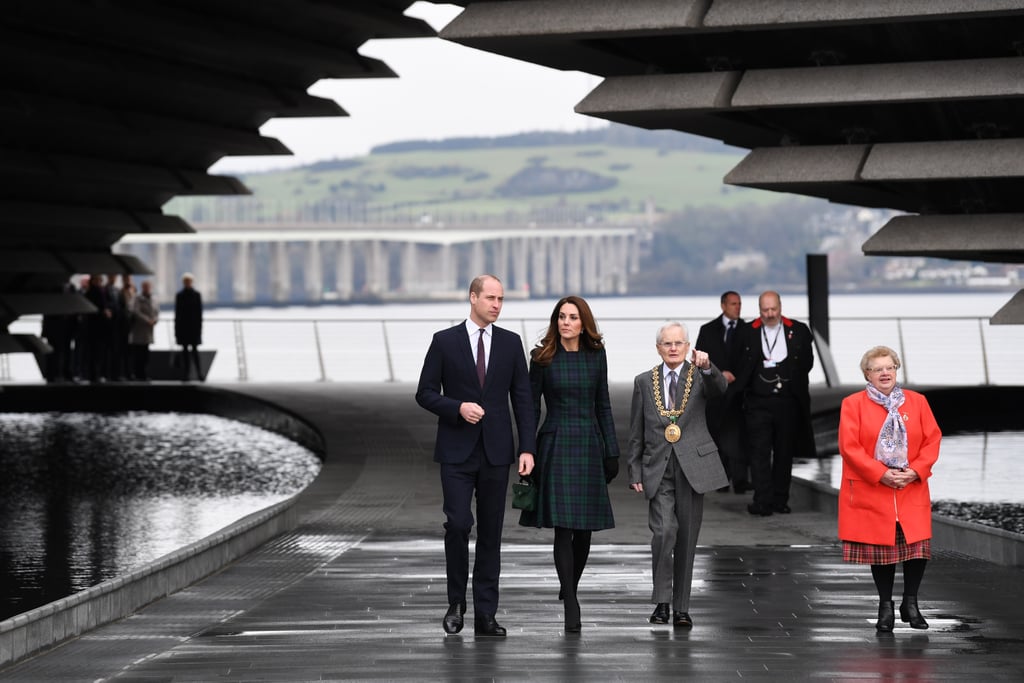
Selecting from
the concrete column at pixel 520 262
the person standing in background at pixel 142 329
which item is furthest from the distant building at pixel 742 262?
the person standing in background at pixel 142 329

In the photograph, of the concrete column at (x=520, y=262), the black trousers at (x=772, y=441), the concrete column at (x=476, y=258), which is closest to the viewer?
the black trousers at (x=772, y=441)

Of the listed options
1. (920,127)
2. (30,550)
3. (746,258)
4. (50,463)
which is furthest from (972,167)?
(746,258)

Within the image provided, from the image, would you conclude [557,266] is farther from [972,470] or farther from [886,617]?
[886,617]

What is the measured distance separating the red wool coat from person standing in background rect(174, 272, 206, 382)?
18.1m

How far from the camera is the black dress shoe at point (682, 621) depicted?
24.7 ft

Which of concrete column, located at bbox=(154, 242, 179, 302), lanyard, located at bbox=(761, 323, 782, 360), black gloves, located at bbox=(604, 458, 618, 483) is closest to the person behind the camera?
black gloves, located at bbox=(604, 458, 618, 483)

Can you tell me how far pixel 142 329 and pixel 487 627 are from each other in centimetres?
1872

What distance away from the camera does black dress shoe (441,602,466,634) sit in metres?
7.36

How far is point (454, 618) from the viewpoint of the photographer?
7.38 m

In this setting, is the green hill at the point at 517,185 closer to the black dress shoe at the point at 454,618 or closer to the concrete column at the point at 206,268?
the concrete column at the point at 206,268

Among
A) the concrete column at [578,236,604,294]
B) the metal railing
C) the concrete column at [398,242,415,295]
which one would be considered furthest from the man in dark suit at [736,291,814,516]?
the concrete column at [398,242,415,295]

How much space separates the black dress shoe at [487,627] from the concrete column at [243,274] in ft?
281

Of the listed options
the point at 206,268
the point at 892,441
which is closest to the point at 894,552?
the point at 892,441

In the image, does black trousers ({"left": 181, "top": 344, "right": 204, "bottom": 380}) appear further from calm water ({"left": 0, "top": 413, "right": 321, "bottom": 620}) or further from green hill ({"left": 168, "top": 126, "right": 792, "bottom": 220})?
green hill ({"left": 168, "top": 126, "right": 792, "bottom": 220})
